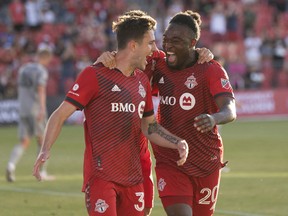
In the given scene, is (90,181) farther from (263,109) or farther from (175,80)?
(263,109)

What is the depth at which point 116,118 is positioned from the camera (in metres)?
8.16

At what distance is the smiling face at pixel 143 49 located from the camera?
8164 millimetres

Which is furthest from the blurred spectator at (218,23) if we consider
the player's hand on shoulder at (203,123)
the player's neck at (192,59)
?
the player's hand on shoulder at (203,123)

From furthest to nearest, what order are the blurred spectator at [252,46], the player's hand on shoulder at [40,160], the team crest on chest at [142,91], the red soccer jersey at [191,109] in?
the blurred spectator at [252,46] < the red soccer jersey at [191,109] < the team crest on chest at [142,91] < the player's hand on shoulder at [40,160]

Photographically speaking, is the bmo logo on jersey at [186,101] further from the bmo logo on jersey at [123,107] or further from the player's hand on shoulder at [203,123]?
the player's hand on shoulder at [203,123]

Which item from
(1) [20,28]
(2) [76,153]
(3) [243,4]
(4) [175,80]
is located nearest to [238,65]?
(3) [243,4]

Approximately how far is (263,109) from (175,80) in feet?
80.8

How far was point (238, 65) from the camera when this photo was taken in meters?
33.9

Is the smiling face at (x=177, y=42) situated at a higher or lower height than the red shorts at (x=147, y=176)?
higher

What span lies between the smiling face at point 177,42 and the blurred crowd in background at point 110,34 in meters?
21.8

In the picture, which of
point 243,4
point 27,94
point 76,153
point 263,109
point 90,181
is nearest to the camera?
point 90,181

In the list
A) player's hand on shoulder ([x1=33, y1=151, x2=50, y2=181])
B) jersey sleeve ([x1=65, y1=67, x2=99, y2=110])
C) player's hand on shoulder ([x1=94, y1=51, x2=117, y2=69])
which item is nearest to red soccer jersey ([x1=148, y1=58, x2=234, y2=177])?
player's hand on shoulder ([x1=94, y1=51, x2=117, y2=69])

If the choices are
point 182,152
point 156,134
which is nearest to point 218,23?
point 156,134

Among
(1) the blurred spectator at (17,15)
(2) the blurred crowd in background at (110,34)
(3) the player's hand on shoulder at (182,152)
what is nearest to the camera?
(3) the player's hand on shoulder at (182,152)
